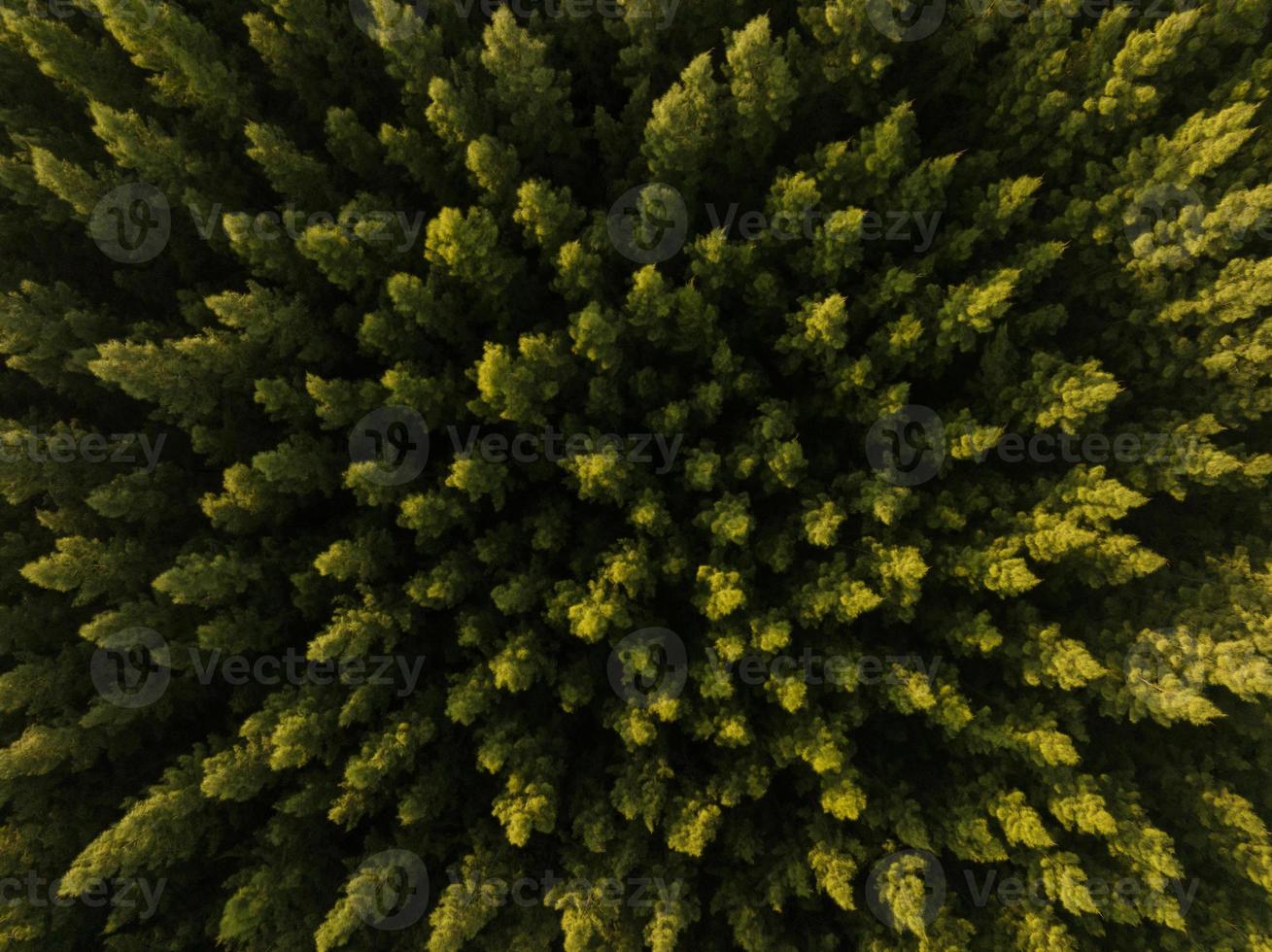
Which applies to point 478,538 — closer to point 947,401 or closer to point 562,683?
point 562,683

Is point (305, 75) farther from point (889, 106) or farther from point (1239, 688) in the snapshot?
point (1239, 688)

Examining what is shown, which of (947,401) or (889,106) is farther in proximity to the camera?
(947,401)

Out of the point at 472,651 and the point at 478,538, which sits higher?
the point at 478,538

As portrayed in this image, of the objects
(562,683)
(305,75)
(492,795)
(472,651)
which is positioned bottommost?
(492,795)

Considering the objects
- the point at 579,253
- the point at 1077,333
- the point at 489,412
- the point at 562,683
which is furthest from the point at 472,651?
the point at 1077,333

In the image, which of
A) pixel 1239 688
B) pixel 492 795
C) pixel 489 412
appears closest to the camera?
pixel 1239 688

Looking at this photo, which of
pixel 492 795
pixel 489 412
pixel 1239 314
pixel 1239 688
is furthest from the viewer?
pixel 492 795

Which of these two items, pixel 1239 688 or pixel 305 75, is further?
pixel 305 75

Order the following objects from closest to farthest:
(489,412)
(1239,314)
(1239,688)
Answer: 1. (1239,688)
2. (1239,314)
3. (489,412)

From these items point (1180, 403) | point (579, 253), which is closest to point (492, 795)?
point (579, 253)
